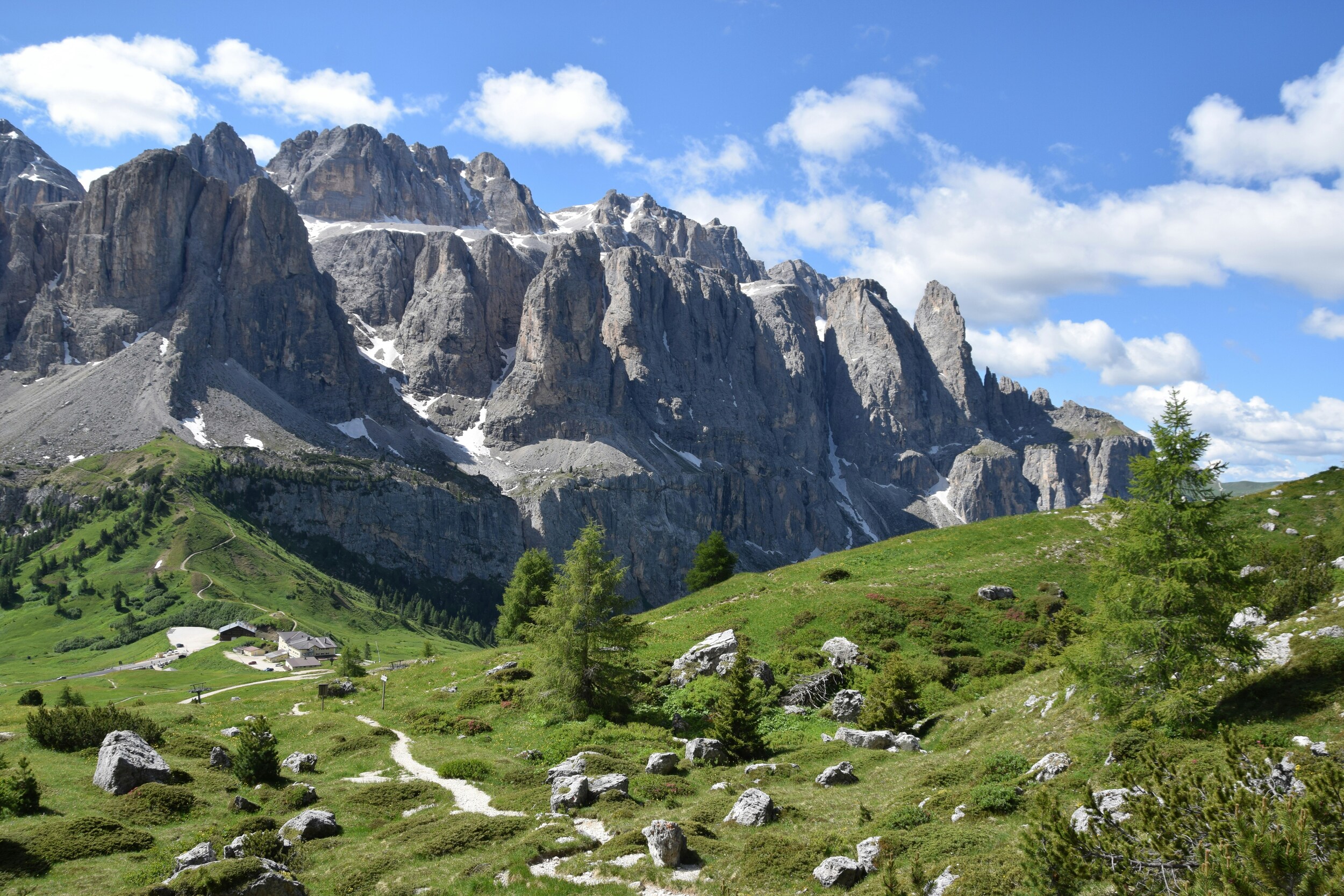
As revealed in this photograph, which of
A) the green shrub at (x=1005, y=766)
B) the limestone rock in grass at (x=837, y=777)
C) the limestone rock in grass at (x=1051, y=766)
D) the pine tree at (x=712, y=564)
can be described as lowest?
the limestone rock in grass at (x=837, y=777)

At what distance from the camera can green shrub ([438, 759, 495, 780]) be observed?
29562mm

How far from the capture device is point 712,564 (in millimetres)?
77500

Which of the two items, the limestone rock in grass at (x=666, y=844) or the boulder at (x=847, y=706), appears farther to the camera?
the boulder at (x=847, y=706)

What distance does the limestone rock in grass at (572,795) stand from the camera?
82.0 ft

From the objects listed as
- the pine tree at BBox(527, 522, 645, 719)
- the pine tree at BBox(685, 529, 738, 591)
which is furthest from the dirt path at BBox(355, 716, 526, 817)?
the pine tree at BBox(685, 529, 738, 591)

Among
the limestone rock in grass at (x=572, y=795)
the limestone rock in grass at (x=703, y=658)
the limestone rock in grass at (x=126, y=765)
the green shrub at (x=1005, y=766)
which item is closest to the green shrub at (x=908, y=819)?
the green shrub at (x=1005, y=766)

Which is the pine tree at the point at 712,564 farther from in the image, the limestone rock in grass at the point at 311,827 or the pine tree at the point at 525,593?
the limestone rock in grass at the point at 311,827

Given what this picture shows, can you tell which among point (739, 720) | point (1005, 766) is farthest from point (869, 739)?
point (1005, 766)

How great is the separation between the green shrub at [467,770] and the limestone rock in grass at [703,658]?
13.3 metres

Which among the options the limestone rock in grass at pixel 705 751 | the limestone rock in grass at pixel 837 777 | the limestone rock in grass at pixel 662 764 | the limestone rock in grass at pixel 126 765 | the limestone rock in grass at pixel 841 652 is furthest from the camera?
the limestone rock in grass at pixel 841 652

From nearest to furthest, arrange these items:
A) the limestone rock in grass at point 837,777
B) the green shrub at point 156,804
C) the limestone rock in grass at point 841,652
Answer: the green shrub at point 156,804 < the limestone rock in grass at point 837,777 < the limestone rock in grass at point 841,652

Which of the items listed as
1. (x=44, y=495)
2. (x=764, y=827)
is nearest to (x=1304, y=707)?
(x=764, y=827)

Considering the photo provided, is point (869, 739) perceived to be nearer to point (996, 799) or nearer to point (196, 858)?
point (996, 799)

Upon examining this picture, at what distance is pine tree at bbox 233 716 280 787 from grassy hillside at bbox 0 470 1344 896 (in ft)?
1.85
